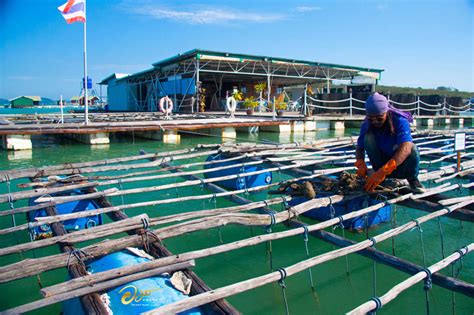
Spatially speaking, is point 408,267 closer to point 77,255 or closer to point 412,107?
point 77,255

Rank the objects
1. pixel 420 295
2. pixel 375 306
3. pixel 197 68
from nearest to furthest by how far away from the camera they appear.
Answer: pixel 375 306 → pixel 420 295 → pixel 197 68

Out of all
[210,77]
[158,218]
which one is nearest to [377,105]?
[158,218]

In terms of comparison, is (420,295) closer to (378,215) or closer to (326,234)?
(326,234)

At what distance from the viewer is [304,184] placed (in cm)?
517

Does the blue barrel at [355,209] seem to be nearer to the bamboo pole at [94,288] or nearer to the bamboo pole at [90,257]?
the bamboo pole at [90,257]

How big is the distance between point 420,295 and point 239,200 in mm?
2588

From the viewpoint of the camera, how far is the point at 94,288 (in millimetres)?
2734

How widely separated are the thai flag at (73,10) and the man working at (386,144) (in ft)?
39.1

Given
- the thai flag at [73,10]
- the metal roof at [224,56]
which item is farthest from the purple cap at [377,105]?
the metal roof at [224,56]

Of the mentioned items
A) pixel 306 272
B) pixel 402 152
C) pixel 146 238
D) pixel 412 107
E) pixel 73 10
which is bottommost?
pixel 306 272

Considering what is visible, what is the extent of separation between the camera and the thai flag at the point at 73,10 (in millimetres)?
13242

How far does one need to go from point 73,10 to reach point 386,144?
486 inches

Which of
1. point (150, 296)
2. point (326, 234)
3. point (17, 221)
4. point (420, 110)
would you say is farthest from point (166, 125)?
point (420, 110)

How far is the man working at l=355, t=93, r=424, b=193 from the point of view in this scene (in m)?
4.33
